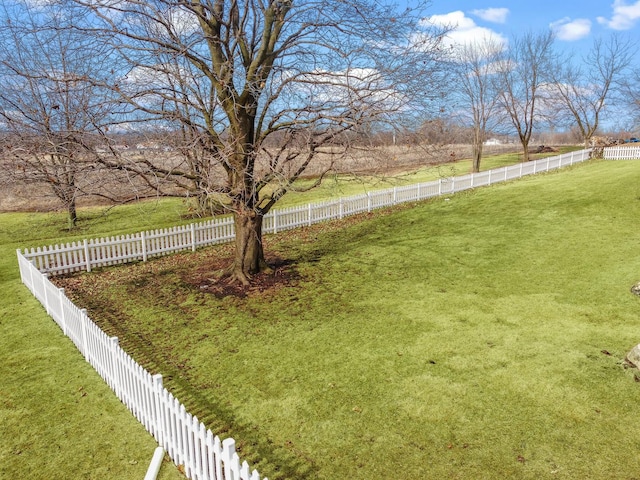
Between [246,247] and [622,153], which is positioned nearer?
[246,247]

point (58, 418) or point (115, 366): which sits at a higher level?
point (115, 366)

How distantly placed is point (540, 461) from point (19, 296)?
39.6 ft

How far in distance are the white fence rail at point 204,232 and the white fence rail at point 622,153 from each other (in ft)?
28.8

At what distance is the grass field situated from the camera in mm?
5090

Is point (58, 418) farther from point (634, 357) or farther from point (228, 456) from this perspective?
point (634, 357)

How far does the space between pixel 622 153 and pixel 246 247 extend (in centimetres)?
3029

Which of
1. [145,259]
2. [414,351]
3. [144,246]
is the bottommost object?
[414,351]

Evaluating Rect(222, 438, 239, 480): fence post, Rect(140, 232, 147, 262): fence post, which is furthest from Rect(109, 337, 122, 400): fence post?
Rect(140, 232, 147, 262): fence post

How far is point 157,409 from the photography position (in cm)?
512

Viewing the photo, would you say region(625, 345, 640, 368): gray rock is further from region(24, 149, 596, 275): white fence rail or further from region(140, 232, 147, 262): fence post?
region(140, 232, 147, 262): fence post

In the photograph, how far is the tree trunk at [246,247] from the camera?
1128cm

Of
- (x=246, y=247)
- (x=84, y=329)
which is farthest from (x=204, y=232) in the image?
(x=84, y=329)

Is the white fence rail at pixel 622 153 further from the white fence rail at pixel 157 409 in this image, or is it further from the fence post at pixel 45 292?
the fence post at pixel 45 292

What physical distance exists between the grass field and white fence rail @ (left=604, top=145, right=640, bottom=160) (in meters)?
19.0
